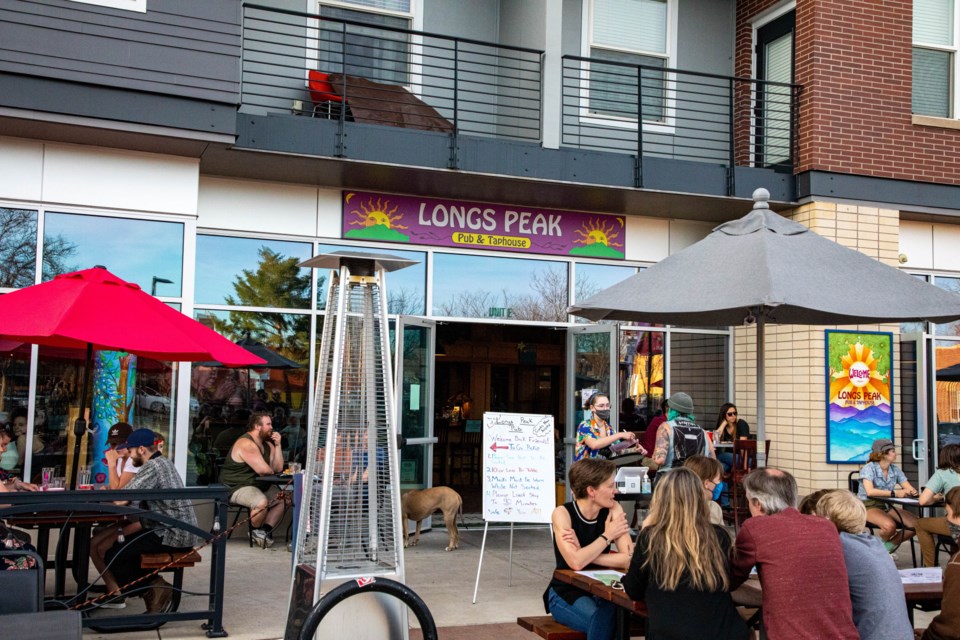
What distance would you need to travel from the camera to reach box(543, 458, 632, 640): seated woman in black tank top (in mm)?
5012

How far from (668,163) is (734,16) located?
3.34 meters

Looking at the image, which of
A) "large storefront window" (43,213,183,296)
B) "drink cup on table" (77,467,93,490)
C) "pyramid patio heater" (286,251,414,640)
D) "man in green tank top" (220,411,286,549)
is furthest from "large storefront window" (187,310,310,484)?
"pyramid patio heater" (286,251,414,640)

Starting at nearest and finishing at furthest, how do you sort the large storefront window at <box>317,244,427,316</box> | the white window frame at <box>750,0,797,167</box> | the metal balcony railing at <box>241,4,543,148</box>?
the metal balcony railing at <box>241,4,543,148</box> < the large storefront window at <box>317,244,427,316</box> < the white window frame at <box>750,0,797,167</box>

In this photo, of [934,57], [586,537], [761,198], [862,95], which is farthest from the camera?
[934,57]

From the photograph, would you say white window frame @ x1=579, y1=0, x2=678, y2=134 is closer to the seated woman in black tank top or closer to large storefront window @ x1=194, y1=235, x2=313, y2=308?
large storefront window @ x1=194, y1=235, x2=313, y2=308

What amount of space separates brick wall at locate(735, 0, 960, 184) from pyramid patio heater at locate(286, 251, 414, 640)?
827 cm

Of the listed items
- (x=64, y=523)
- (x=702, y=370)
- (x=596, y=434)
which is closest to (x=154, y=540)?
(x=64, y=523)

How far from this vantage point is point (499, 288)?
11938 millimetres

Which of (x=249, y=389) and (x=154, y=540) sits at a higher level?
(x=249, y=389)

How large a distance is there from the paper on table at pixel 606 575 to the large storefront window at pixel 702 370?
7936 millimetres

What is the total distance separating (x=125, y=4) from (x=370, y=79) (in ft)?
10.7

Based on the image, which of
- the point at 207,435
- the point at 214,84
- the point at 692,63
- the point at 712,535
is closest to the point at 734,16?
the point at 692,63

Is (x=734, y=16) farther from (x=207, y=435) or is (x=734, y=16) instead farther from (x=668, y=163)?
(x=207, y=435)

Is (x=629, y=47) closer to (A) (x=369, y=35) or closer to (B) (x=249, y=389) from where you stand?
(A) (x=369, y=35)
